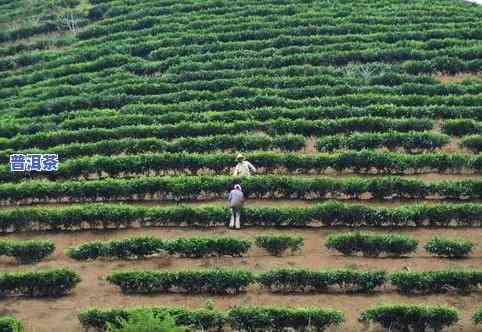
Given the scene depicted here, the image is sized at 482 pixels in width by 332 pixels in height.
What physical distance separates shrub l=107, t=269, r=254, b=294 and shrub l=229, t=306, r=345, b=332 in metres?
1.54

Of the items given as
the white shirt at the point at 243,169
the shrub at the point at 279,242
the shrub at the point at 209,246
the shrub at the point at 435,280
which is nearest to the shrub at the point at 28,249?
the shrub at the point at 209,246

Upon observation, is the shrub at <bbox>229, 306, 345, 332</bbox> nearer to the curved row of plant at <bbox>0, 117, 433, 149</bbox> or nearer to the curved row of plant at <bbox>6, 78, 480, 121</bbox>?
the curved row of plant at <bbox>0, 117, 433, 149</bbox>

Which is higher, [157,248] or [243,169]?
[243,169]

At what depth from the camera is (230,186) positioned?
21562mm

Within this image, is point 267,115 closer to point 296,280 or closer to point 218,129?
point 218,129

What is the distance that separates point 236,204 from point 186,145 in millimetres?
5316

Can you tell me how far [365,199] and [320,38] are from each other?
13965 mm

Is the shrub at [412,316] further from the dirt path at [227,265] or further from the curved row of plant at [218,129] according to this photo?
the curved row of plant at [218,129]

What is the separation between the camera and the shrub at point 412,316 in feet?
50.9

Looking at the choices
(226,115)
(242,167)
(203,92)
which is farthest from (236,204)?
(203,92)

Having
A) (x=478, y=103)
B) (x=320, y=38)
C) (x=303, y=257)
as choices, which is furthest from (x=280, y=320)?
(x=320, y=38)

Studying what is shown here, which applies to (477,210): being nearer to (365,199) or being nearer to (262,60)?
(365,199)

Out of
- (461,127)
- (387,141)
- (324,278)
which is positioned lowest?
(324,278)

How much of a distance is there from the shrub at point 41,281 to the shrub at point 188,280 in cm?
97
